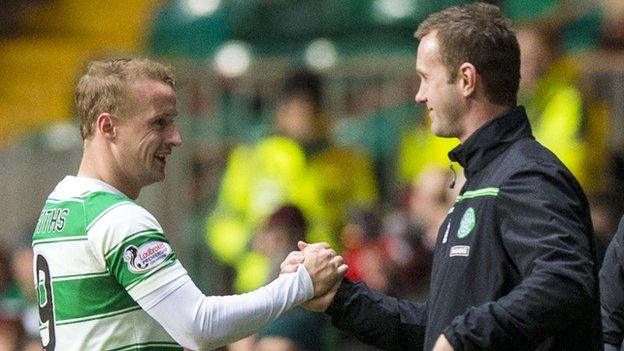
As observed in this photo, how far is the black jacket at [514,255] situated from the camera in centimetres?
444

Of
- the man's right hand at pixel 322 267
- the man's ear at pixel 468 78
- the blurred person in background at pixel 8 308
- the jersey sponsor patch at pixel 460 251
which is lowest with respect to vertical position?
the blurred person in background at pixel 8 308

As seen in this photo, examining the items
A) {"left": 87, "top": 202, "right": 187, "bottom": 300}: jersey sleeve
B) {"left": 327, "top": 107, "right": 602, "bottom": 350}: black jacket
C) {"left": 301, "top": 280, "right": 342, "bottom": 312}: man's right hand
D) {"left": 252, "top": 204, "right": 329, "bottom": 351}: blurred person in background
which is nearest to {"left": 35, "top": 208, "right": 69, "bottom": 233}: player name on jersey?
{"left": 87, "top": 202, "right": 187, "bottom": 300}: jersey sleeve

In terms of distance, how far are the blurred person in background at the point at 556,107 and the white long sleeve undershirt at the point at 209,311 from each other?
11.3 ft

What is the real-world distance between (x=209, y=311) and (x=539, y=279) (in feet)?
3.20

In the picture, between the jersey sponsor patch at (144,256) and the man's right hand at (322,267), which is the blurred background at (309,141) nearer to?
the man's right hand at (322,267)

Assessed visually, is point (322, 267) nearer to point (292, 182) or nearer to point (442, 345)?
point (442, 345)

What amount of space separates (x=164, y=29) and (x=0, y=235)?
2.12 meters

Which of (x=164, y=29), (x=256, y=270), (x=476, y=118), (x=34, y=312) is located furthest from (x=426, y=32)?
(x=164, y=29)

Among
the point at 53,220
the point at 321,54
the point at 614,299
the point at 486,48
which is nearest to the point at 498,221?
the point at 486,48

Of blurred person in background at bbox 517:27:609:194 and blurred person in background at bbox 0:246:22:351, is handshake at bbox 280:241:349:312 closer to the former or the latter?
blurred person in background at bbox 517:27:609:194

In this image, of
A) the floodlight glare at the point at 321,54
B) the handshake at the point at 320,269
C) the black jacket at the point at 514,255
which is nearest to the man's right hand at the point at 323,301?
the handshake at the point at 320,269

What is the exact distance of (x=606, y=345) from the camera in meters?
5.33

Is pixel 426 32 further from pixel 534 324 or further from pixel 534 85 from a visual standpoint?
pixel 534 85

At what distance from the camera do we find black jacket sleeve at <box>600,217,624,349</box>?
5297 millimetres
